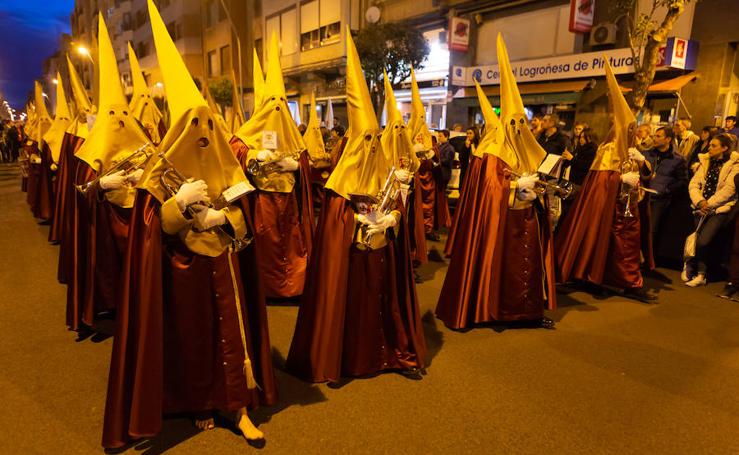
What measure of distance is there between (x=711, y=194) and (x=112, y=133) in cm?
656

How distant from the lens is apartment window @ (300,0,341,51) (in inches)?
811

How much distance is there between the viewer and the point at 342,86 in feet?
68.3

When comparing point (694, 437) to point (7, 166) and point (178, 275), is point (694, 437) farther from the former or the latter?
point (7, 166)

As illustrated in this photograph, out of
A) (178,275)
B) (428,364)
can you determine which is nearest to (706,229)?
(428,364)

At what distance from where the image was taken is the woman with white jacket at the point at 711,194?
5684 millimetres

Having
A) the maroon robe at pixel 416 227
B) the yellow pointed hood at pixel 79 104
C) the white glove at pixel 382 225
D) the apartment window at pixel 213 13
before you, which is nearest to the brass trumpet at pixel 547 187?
the white glove at pixel 382 225

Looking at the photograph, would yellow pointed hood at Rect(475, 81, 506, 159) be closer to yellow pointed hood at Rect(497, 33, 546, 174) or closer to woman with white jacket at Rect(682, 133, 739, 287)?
yellow pointed hood at Rect(497, 33, 546, 174)

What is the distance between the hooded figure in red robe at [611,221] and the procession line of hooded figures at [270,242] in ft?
0.05

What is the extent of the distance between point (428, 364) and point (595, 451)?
131cm

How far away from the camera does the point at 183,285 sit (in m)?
2.56

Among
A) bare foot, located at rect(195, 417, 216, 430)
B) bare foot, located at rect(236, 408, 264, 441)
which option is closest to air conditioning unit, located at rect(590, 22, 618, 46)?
bare foot, located at rect(236, 408, 264, 441)

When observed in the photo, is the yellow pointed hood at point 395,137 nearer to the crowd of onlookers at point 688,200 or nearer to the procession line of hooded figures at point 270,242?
the procession line of hooded figures at point 270,242

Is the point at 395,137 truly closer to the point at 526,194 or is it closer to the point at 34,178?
the point at 526,194

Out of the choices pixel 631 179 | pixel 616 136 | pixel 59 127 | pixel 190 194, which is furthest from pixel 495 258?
pixel 59 127
